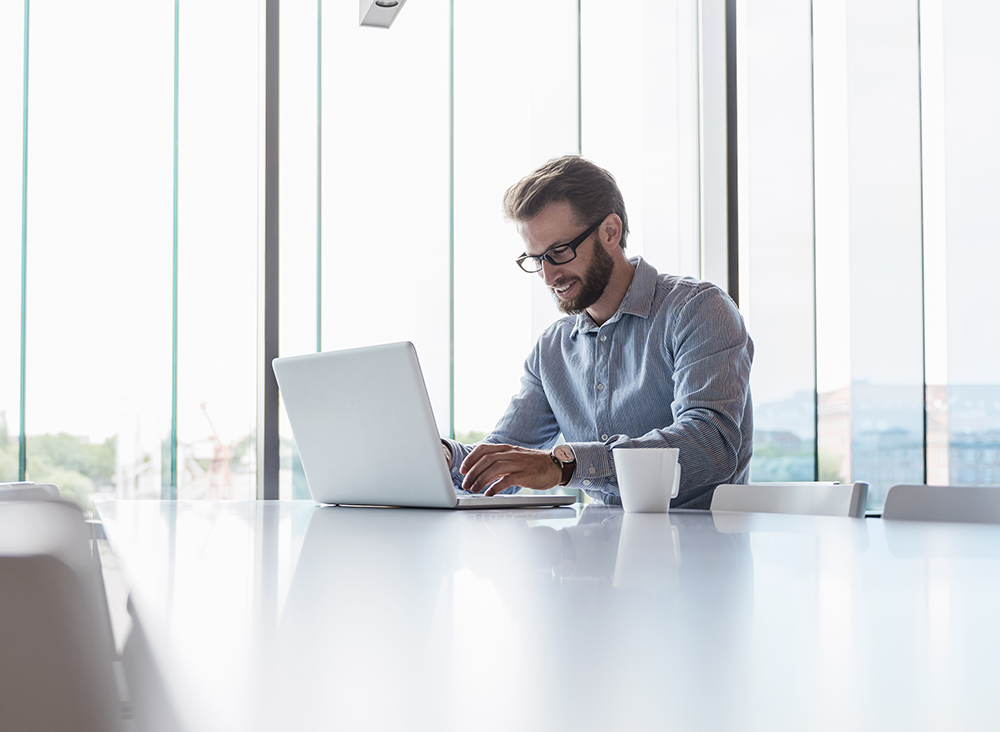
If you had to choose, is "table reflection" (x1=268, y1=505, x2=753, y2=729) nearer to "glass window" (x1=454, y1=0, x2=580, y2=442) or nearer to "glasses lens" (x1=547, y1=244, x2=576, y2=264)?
"glasses lens" (x1=547, y1=244, x2=576, y2=264)

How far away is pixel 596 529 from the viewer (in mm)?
1028

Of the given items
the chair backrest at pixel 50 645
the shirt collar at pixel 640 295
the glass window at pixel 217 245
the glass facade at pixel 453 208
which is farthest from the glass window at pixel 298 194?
the chair backrest at pixel 50 645

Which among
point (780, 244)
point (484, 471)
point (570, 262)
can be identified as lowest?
point (484, 471)

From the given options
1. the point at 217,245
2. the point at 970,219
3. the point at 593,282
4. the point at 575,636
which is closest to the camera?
the point at 575,636

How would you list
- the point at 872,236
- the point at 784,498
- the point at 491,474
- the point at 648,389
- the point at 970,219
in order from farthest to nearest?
the point at 872,236
the point at 970,219
the point at 648,389
the point at 784,498
the point at 491,474

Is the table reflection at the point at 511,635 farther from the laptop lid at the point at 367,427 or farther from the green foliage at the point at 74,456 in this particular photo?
the green foliage at the point at 74,456

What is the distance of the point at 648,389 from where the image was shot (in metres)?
2.15

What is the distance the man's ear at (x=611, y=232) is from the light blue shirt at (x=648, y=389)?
0.28 ft

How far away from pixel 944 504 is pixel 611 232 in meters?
1.18

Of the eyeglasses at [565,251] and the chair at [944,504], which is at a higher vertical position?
the eyeglasses at [565,251]

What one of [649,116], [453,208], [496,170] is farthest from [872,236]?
[453,208]

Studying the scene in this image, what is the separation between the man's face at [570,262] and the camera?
236 centimetres

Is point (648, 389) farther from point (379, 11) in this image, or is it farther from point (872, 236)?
point (872, 236)

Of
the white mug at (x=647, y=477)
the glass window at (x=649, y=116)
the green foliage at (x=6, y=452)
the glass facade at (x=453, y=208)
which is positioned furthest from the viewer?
the glass window at (x=649, y=116)
